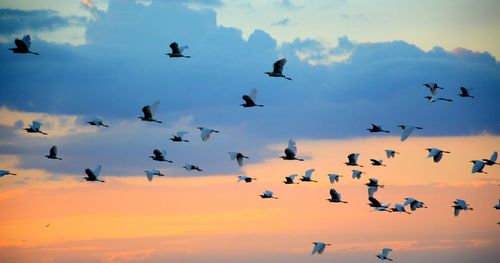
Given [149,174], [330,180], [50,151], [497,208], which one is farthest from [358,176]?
[50,151]

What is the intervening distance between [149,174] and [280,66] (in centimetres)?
2024

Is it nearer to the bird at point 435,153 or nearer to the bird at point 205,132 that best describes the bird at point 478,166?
the bird at point 435,153

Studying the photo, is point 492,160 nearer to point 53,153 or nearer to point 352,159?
point 352,159

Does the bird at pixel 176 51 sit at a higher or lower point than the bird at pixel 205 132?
higher

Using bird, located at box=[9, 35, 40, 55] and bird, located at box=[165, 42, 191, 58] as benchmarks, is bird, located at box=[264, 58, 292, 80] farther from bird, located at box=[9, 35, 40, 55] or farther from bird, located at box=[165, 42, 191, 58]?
bird, located at box=[9, 35, 40, 55]

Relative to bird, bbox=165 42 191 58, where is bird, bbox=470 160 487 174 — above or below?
below

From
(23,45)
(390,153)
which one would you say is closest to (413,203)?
(390,153)

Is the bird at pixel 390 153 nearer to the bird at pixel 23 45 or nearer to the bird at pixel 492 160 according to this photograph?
the bird at pixel 492 160

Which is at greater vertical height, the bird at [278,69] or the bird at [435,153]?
the bird at [278,69]

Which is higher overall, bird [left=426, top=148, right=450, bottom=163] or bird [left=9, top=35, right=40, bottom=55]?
bird [left=9, top=35, right=40, bottom=55]

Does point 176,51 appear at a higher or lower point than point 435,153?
higher

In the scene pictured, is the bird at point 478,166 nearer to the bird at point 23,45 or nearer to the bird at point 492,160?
the bird at point 492,160

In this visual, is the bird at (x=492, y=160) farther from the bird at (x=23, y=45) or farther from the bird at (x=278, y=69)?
the bird at (x=23, y=45)

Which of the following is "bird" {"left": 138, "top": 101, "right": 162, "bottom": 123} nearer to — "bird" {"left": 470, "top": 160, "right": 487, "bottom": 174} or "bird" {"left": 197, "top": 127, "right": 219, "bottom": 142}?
"bird" {"left": 197, "top": 127, "right": 219, "bottom": 142}
